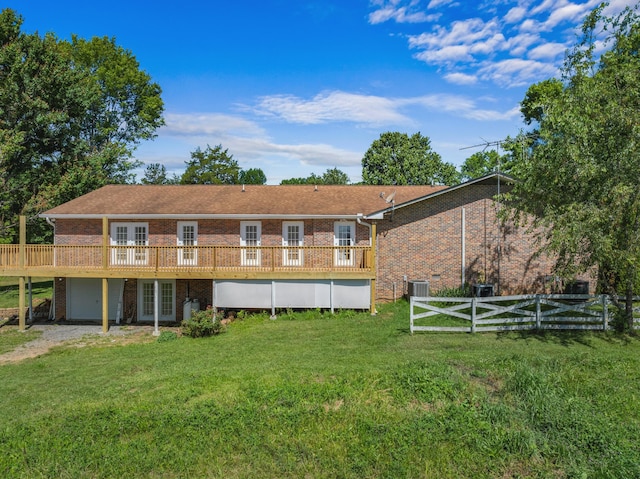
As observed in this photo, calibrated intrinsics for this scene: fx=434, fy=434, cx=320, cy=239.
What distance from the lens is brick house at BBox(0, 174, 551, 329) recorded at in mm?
16359

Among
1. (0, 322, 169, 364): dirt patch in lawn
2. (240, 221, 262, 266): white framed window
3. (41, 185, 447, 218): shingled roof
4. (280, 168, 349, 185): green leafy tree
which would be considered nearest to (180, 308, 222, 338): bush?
(0, 322, 169, 364): dirt patch in lawn

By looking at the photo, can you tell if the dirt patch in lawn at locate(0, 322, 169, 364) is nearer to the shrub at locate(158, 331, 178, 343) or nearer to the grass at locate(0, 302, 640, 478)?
the shrub at locate(158, 331, 178, 343)

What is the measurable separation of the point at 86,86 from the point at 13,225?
34.1ft

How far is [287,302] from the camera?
16.3 m

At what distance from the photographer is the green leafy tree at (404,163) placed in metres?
41.7

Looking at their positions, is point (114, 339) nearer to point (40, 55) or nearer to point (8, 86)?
point (8, 86)

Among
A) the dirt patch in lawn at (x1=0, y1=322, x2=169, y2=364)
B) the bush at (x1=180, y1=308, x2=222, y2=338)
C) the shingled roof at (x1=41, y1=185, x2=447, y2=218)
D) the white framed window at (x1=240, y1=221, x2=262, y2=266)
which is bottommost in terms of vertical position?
the dirt patch in lawn at (x1=0, y1=322, x2=169, y2=364)

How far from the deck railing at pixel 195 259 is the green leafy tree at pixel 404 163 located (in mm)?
25565

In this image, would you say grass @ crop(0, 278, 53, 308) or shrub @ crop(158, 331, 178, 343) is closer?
shrub @ crop(158, 331, 178, 343)

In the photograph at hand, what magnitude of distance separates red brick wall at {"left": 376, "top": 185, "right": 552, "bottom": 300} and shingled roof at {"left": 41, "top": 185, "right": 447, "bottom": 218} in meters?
1.07

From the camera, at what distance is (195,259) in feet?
56.8

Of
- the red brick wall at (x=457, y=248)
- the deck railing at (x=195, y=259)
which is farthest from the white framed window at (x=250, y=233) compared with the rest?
the red brick wall at (x=457, y=248)

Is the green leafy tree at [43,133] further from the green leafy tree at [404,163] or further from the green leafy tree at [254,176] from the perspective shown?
the green leafy tree at [254,176]

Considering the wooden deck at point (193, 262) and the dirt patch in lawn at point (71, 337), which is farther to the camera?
the wooden deck at point (193, 262)
